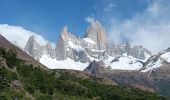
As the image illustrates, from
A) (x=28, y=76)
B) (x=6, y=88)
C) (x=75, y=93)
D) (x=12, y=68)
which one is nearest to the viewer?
(x=6, y=88)

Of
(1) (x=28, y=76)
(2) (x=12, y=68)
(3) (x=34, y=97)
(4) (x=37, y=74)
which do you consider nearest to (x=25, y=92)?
(3) (x=34, y=97)

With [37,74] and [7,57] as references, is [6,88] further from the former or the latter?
[37,74]

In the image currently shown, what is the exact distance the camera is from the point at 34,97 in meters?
146

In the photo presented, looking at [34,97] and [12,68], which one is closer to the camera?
[34,97]

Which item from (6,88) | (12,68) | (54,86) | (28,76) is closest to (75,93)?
(54,86)

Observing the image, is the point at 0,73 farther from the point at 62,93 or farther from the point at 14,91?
the point at 62,93

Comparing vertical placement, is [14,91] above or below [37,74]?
below

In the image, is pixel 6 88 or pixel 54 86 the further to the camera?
pixel 54 86

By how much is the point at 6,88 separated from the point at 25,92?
12.3 meters

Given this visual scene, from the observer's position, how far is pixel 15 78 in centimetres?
14912

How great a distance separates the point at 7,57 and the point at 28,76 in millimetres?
15665

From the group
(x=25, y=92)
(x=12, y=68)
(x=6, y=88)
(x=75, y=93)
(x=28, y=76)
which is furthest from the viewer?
(x=75, y=93)

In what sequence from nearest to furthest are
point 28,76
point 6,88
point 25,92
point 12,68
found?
point 6,88 → point 25,92 → point 12,68 → point 28,76

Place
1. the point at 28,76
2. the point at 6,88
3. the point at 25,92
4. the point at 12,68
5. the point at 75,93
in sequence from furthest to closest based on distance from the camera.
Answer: the point at 75,93 < the point at 28,76 < the point at 12,68 < the point at 25,92 < the point at 6,88
